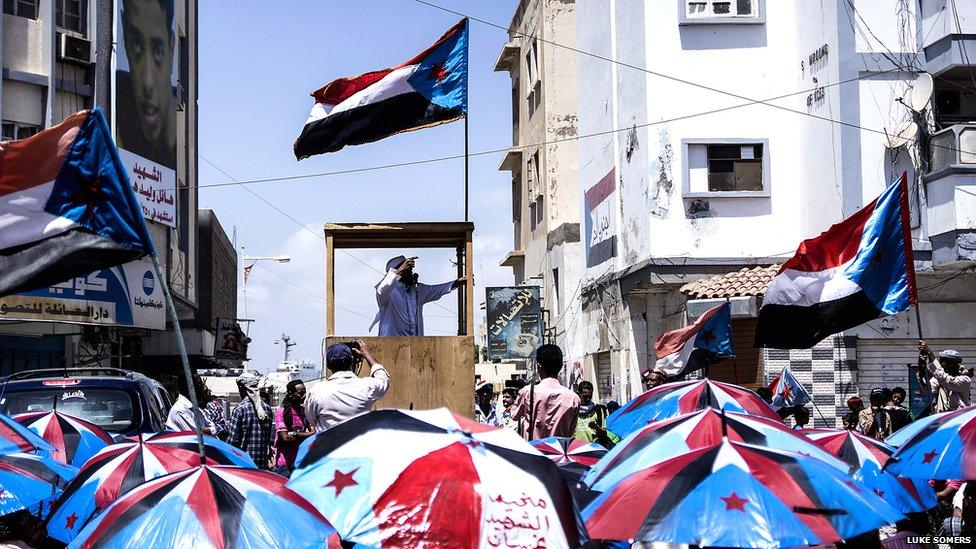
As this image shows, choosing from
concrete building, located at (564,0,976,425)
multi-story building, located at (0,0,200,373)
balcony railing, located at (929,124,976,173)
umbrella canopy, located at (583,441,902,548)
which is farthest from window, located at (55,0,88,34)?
umbrella canopy, located at (583,441,902,548)

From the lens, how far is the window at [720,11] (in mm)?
24125

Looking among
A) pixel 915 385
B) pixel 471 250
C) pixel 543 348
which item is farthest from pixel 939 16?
pixel 543 348

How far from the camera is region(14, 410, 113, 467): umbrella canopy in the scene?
29.8ft

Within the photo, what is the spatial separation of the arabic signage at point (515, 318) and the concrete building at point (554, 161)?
2.25ft

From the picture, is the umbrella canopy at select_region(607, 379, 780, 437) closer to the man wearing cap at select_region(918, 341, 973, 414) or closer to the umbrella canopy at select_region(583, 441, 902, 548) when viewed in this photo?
the umbrella canopy at select_region(583, 441, 902, 548)

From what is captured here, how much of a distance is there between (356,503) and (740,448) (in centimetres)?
166

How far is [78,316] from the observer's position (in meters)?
26.1

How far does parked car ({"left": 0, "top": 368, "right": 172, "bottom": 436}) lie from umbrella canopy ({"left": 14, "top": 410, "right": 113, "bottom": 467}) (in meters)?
2.58

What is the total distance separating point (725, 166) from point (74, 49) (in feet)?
45.7

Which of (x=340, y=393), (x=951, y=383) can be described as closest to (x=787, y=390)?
(x=951, y=383)

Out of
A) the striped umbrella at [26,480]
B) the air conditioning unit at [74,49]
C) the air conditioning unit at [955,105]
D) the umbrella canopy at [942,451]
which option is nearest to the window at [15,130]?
the air conditioning unit at [74,49]

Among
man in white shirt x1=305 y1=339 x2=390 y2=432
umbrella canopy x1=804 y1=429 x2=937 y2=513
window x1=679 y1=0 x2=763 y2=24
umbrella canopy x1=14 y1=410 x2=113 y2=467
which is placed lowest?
umbrella canopy x1=804 y1=429 x2=937 y2=513

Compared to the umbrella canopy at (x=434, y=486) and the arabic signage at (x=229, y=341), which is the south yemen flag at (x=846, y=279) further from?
the arabic signage at (x=229, y=341)

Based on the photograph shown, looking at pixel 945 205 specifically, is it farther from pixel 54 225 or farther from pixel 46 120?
pixel 46 120
